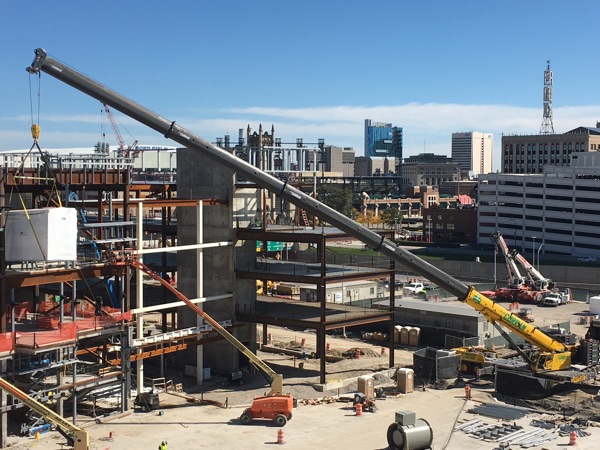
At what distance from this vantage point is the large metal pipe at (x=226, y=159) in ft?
142

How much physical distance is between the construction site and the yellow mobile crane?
72 millimetres

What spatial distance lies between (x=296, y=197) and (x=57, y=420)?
1715 cm

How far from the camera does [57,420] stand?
40188mm

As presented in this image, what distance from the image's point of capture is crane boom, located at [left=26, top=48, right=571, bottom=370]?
143 ft

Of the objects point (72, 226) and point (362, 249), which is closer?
point (72, 226)

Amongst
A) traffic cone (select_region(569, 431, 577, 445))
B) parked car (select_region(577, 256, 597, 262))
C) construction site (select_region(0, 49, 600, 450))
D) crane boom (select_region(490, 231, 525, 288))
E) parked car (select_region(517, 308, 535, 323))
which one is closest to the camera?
traffic cone (select_region(569, 431, 577, 445))

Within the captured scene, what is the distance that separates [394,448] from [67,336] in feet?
56.3

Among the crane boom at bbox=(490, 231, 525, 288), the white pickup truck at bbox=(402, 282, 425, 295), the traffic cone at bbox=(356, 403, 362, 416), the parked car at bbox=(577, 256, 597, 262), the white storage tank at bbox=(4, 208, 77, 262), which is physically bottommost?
the traffic cone at bbox=(356, 403, 362, 416)

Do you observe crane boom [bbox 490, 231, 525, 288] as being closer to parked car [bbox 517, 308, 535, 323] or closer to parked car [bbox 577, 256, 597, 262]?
parked car [bbox 517, 308, 535, 323]

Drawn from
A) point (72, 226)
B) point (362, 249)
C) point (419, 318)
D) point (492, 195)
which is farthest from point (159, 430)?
point (492, 195)

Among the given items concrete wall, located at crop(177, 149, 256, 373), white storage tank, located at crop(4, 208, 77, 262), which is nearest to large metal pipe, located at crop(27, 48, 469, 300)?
white storage tank, located at crop(4, 208, 77, 262)

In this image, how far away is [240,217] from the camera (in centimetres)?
5941

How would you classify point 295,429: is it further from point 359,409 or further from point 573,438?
point 573,438

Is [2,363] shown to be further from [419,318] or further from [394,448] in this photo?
[419,318]
